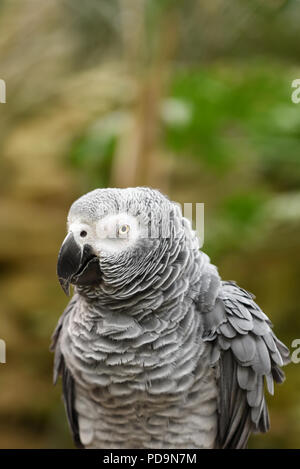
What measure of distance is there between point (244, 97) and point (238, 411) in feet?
4.80

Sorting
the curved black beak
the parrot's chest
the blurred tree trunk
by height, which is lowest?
the parrot's chest

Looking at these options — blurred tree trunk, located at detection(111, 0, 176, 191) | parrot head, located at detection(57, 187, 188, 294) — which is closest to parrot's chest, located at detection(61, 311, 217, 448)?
parrot head, located at detection(57, 187, 188, 294)

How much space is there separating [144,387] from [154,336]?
5.3 inches

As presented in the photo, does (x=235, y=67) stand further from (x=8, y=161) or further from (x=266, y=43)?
(x=8, y=161)

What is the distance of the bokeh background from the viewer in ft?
6.90

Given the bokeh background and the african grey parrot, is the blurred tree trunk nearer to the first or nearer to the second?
the bokeh background

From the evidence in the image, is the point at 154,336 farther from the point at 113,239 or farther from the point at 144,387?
the point at 113,239

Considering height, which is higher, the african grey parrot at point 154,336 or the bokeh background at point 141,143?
the bokeh background at point 141,143

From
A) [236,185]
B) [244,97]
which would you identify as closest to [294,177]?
[236,185]

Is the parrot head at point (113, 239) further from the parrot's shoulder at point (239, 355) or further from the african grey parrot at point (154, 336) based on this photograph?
the parrot's shoulder at point (239, 355)

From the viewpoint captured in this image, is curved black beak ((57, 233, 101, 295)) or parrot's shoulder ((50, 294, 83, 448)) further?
parrot's shoulder ((50, 294, 83, 448))

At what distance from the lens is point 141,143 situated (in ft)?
6.68

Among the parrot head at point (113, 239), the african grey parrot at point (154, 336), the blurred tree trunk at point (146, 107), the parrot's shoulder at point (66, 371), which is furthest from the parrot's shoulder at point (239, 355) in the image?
the blurred tree trunk at point (146, 107)

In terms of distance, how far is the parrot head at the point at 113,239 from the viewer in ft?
3.36
